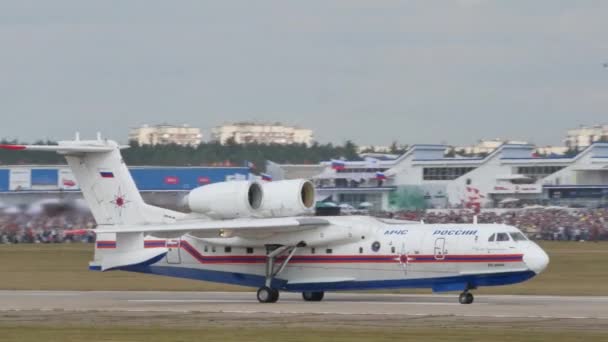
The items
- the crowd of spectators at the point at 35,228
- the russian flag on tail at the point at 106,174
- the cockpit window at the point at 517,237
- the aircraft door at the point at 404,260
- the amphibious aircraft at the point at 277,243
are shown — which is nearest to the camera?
the cockpit window at the point at 517,237

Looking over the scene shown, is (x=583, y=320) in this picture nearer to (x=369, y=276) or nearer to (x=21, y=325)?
(x=369, y=276)

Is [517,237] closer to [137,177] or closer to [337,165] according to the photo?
[137,177]

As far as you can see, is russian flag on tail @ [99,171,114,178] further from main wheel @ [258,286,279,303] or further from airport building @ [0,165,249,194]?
airport building @ [0,165,249,194]

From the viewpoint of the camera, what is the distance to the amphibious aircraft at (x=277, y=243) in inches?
1316

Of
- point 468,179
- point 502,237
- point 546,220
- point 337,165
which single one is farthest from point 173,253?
point 468,179

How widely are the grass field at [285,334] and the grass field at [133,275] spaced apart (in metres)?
14.8

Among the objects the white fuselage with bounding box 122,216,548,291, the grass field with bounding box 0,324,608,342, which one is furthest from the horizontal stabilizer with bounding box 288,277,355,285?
the grass field with bounding box 0,324,608,342

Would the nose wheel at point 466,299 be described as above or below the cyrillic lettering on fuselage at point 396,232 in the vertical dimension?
below

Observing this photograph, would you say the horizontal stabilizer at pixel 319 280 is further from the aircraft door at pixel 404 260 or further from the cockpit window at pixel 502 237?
the cockpit window at pixel 502 237

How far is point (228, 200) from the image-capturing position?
3525 centimetres

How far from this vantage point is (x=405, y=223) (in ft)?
119

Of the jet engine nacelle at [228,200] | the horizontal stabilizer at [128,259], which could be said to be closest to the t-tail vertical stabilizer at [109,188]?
the horizontal stabilizer at [128,259]

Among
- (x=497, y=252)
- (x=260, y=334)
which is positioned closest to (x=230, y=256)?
(x=497, y=252)

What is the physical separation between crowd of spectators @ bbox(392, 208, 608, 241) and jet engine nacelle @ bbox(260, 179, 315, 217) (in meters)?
33.9
